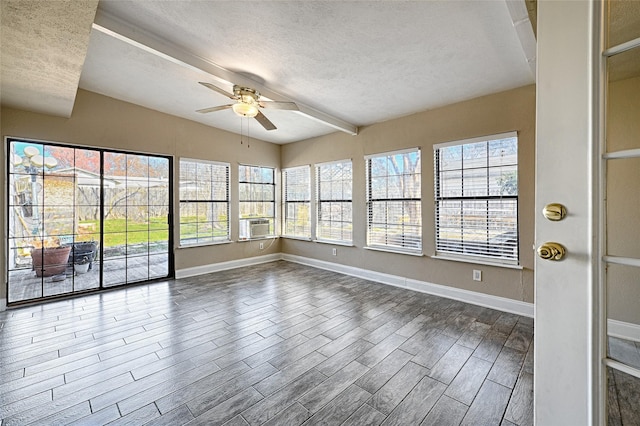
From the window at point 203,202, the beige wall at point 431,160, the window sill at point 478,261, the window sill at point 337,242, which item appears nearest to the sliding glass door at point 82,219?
the window at point 203,202

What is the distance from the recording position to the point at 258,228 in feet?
19.6

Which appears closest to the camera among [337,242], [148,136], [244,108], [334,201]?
[244,108]

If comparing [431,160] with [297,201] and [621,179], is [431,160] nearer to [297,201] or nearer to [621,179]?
[621,179]

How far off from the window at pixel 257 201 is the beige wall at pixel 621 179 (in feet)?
17.3

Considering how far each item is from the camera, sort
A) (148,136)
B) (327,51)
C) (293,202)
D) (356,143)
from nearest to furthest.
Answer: (327,51) < (148,136) < (356,143) < (293,202)

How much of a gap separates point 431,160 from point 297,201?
10.2 feet

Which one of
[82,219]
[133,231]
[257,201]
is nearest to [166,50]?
[82,219]

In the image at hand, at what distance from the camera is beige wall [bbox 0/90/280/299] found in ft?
11.9

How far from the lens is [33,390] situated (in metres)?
1.97

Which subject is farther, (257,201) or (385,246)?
(257,201)

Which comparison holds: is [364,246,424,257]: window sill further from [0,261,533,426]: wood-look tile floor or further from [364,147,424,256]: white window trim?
[0,261,533,426]: wood-look tile floor

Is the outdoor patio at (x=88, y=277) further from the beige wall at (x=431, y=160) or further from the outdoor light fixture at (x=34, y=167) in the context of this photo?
the beige wall at (x=431, y=160)

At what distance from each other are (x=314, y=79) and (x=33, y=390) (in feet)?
12.2

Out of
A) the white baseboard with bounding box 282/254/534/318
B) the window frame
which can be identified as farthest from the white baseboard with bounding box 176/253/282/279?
the white baseboard with bounding box 282/254/534/318
